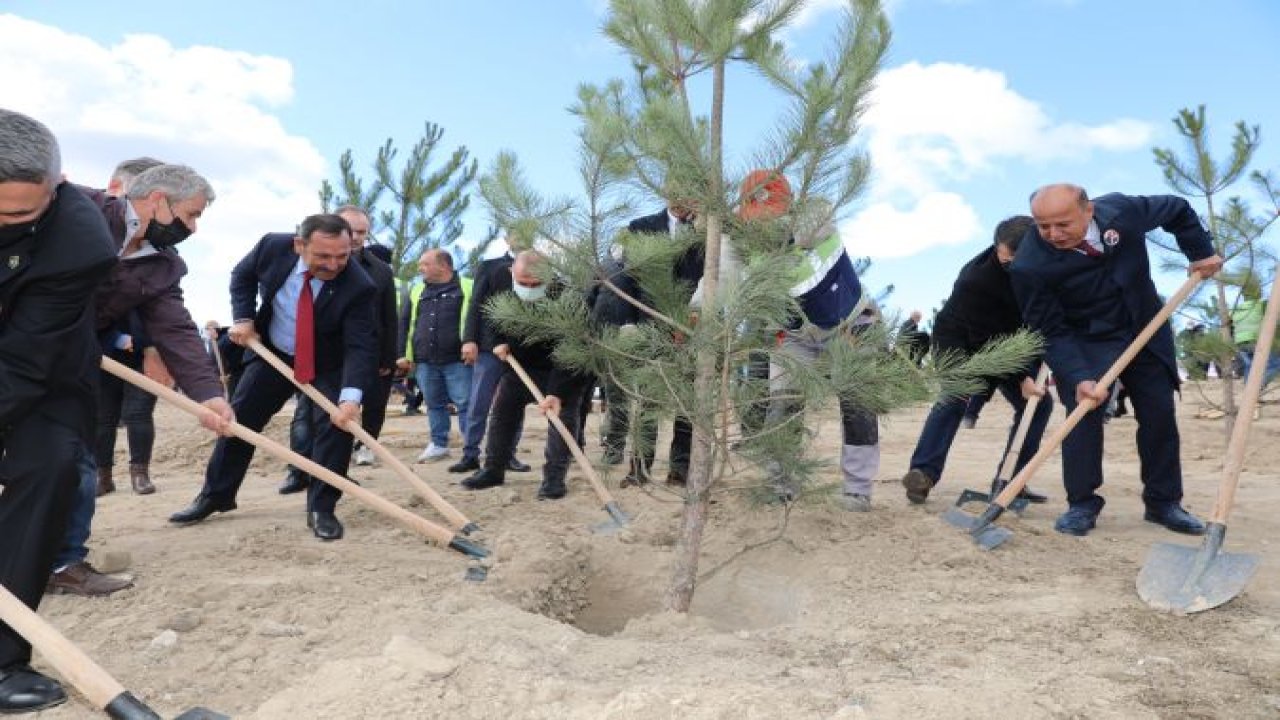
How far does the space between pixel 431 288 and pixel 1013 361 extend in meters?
4.35

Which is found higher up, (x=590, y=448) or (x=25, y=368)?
(x=25, y=368)

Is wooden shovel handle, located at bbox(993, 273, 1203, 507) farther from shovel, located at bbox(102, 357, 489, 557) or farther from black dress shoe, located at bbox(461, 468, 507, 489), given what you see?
black dress shoe, located at bbox(461, 468, 507, 489)

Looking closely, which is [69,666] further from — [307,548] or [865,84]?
[865,84]

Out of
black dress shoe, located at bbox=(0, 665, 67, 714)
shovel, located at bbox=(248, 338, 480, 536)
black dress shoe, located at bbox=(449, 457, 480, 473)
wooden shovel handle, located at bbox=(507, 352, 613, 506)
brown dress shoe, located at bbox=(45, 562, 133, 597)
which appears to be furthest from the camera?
black dress shoe, located at bbox=(449, 457, 480, 473)

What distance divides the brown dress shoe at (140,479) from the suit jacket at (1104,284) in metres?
4.60

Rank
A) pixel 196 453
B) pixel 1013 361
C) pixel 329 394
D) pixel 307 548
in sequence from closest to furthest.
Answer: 1. pixel 1013 361
2. pixel 307 548
3. pixel 329 394
4. pixel 196 453

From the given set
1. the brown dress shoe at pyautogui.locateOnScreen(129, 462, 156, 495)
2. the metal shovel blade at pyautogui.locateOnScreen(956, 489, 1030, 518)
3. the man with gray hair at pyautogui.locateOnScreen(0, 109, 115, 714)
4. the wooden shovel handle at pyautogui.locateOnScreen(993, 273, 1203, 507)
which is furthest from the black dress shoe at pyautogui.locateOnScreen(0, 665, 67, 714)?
the metal shovel blade at pyautogui.locateOnScreen(956, 489, 1030, 518)

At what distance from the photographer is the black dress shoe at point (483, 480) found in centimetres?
488

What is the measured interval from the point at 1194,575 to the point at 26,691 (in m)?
3.27

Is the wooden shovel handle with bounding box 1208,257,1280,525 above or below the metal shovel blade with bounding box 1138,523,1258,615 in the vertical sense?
above

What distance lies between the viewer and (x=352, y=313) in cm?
387

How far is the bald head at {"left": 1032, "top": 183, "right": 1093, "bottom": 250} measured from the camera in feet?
11.5

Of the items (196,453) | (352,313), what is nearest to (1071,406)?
(352,313)

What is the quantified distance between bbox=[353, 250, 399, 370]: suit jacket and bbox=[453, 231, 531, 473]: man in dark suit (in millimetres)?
918
